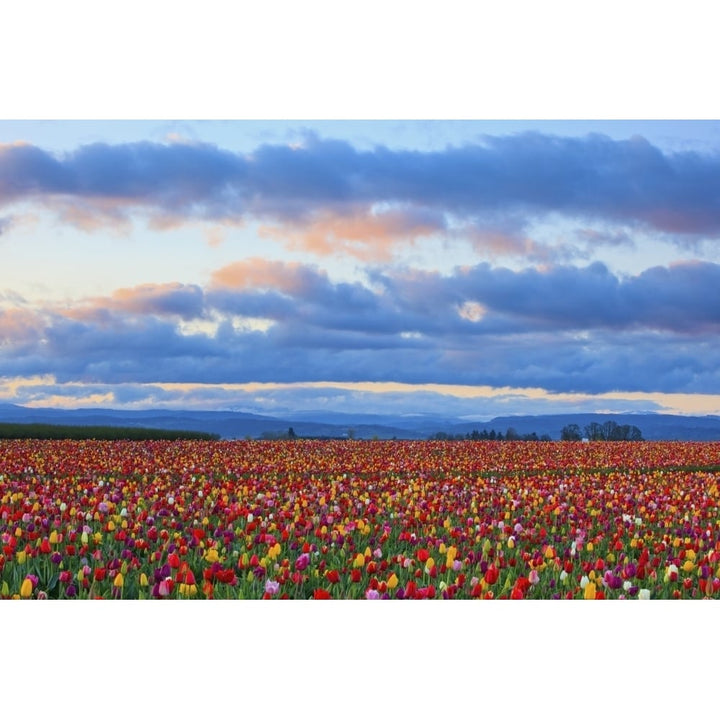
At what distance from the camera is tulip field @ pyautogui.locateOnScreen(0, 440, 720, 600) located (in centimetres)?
601

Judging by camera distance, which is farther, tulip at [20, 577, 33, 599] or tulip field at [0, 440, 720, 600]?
tulip field at [0, 440, 720, 600]

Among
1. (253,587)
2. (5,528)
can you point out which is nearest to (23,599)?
(253,587)

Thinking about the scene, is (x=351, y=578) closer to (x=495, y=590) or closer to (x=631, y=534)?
(x=495, y=590)

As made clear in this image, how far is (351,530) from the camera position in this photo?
823cm

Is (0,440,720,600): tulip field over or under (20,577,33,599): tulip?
under

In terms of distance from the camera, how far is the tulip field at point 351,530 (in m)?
6.01

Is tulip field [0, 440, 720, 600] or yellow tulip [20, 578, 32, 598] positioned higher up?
yellow tulip [20, 578, 32, 598]

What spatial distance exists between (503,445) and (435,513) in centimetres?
1569

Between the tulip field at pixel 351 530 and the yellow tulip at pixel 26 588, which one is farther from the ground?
the yellow tulip at pixel 26 588

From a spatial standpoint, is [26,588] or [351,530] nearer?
[26,588]

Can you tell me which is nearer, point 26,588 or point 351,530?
point 26,588

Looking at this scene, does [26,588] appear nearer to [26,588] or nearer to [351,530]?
[26,588]

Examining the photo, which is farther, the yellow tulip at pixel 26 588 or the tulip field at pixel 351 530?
the tulip field at pixel 351 530

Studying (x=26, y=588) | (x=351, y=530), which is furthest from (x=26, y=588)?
(x=351, y=530)
